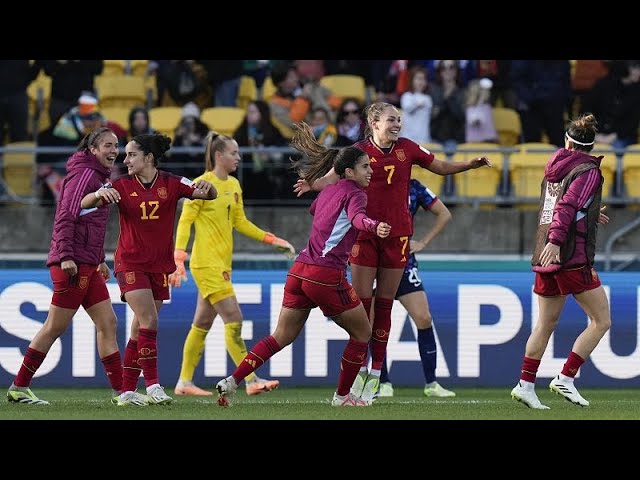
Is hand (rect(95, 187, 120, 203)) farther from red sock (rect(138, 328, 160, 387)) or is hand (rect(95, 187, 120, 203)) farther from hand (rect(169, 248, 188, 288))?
hand (rect(169, 248, 188, 288))

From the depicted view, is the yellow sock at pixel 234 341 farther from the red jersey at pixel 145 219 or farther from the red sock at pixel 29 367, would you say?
the red sock at pixel 29 367

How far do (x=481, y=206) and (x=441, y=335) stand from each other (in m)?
3.20

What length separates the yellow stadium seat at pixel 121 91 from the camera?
16.8 m

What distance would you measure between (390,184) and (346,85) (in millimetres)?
7281

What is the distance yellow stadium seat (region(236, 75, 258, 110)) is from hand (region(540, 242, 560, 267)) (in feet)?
27.2

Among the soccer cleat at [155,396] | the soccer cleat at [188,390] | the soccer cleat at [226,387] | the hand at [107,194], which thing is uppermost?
the hand at [107,194]

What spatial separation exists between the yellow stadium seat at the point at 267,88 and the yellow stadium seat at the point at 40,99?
8.17 feet

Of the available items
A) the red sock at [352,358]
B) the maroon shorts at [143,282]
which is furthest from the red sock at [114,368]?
the red sock at [352,358]

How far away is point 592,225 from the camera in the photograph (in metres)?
9.23

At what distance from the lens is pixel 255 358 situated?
29.4 feet

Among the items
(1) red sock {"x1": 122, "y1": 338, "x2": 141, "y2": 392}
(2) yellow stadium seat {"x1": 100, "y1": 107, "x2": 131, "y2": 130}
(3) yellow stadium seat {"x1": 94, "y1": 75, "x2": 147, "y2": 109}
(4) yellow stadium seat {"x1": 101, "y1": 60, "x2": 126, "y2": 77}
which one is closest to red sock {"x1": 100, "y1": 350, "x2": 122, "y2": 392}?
(1) red sock {"x1": 122, "y1": 338, "x2": 141, "y2": 392}

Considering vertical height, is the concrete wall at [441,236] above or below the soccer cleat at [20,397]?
above
